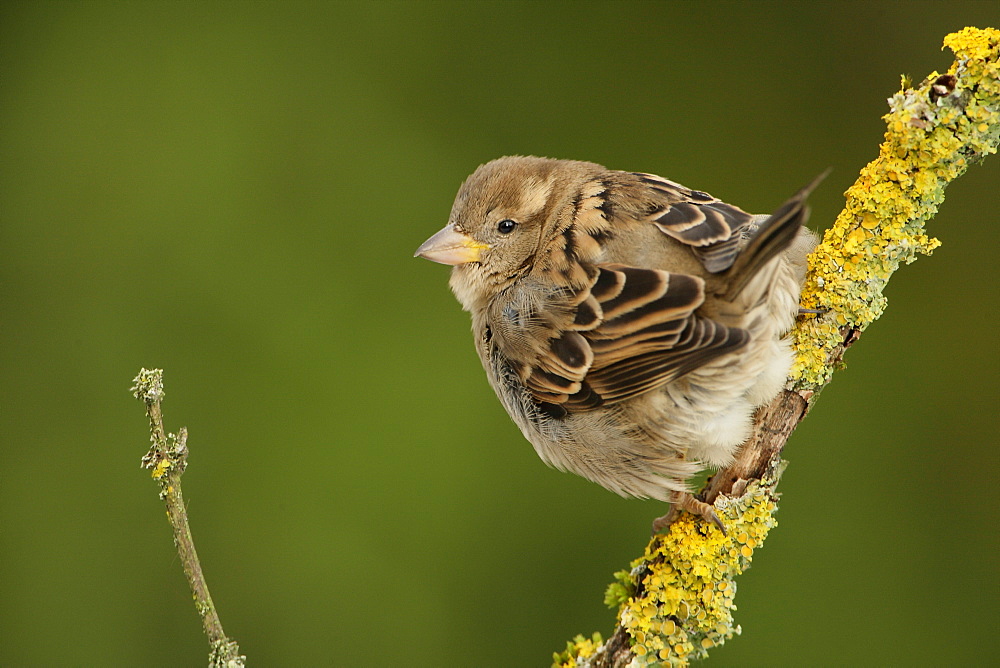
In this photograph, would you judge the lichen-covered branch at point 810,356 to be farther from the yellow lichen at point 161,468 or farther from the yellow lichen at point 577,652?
the yellow lichen at point 161,468

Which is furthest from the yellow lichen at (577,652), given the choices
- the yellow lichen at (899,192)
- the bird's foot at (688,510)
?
the yellow lichen at (899,192)

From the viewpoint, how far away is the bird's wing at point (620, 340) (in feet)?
7.00

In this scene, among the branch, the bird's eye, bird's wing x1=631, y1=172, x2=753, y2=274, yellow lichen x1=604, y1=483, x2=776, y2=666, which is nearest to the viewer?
the branch

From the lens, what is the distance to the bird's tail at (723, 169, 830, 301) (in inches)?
73.7

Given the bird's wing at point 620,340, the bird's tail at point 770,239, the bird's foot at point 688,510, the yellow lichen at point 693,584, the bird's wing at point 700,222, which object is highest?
the bird's wing at point 700,222

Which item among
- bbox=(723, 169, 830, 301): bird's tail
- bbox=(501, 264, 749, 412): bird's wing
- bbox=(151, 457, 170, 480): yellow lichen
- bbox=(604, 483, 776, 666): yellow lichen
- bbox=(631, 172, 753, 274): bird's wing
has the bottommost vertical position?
bbox=(604, 483, 776, 666): yellow lichen

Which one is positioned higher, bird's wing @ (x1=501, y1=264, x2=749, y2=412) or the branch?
bird's wing @ (x1=501, y1=264, x2=749, y2=412)

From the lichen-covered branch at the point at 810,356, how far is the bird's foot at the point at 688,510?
0.02 metres

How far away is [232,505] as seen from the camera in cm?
338

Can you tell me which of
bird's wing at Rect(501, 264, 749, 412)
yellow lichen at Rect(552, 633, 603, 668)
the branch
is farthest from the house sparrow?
the branch

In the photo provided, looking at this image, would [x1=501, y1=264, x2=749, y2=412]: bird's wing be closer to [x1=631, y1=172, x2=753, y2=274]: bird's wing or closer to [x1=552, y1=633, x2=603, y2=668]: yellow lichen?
[x1=631, y1=172, x2=753, y2=274]: bird's wing

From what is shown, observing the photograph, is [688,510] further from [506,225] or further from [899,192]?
[506,225]

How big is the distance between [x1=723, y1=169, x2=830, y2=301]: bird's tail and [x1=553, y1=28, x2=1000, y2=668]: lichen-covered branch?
20 cm

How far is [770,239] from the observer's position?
197 centimetres
